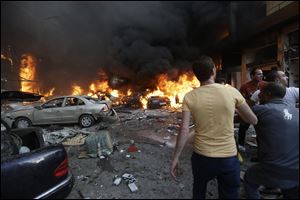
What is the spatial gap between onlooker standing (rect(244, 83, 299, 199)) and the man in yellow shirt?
1.41 feet

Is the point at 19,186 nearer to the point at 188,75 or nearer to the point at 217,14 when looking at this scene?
the point at 217,14

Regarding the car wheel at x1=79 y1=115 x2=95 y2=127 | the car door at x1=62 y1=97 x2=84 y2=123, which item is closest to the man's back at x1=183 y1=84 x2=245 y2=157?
the car wheel at x1=79 y1=115 x2=95 y2=127

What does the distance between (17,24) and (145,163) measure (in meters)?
18.6

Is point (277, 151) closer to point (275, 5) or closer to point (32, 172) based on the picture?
point (32, 172)

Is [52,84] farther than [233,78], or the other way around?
[52,84]

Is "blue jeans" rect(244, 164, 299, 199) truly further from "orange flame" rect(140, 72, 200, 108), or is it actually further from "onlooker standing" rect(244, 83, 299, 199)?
"orange flame" rect(140, 72, 200, 108)

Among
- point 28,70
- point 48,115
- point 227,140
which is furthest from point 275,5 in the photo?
point 28,70

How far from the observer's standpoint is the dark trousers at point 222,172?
2.29m

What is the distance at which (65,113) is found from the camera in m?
10.9

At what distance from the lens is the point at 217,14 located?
75.6 ft

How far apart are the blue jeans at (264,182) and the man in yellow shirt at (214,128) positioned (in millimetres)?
488

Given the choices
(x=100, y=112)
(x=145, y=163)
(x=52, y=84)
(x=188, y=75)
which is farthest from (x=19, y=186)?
(x=52, y=84)

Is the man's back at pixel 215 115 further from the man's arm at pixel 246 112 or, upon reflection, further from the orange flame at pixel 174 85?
the orange flame at pixel 174 85

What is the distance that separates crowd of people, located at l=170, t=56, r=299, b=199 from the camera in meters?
2.31
